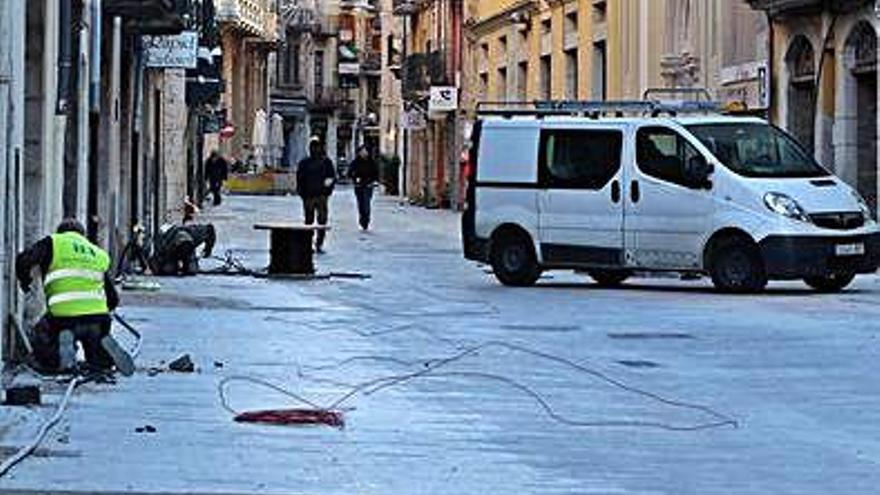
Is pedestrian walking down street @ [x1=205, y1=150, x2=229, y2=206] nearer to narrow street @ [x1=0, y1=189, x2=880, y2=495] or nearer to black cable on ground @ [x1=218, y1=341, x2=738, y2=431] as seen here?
narrow street @ [x1=0, y1=189, x2=880, y2=495]

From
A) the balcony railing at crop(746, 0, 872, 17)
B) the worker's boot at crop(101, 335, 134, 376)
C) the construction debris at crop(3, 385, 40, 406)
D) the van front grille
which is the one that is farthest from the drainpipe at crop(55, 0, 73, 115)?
the balcony railing at crop(746, 0, 872, 17)

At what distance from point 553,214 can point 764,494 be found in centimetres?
1521

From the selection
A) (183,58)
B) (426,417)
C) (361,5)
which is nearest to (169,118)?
(183,58)

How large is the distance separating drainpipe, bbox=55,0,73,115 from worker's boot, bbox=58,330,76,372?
3.20 meters

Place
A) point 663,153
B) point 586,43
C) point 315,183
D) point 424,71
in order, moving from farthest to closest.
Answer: point 424,71
point 586,43
point 315,183
point 663,153

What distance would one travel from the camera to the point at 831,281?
79.2ft

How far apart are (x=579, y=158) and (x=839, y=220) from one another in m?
3.34

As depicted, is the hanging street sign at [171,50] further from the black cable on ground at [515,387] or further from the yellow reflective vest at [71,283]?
the yellow reflective vest at [71,283]

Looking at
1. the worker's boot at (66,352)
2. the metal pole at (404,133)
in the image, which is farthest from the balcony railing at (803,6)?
the metal pole at (404,133)

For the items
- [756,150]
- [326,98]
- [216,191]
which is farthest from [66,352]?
[326,98]

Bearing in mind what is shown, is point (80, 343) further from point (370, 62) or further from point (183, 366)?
point (370, 62)

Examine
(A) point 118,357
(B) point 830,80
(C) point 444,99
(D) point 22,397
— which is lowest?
(D) point 22,397

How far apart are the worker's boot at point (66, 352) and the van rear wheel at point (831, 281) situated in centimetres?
1119

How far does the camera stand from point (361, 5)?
123375mm
